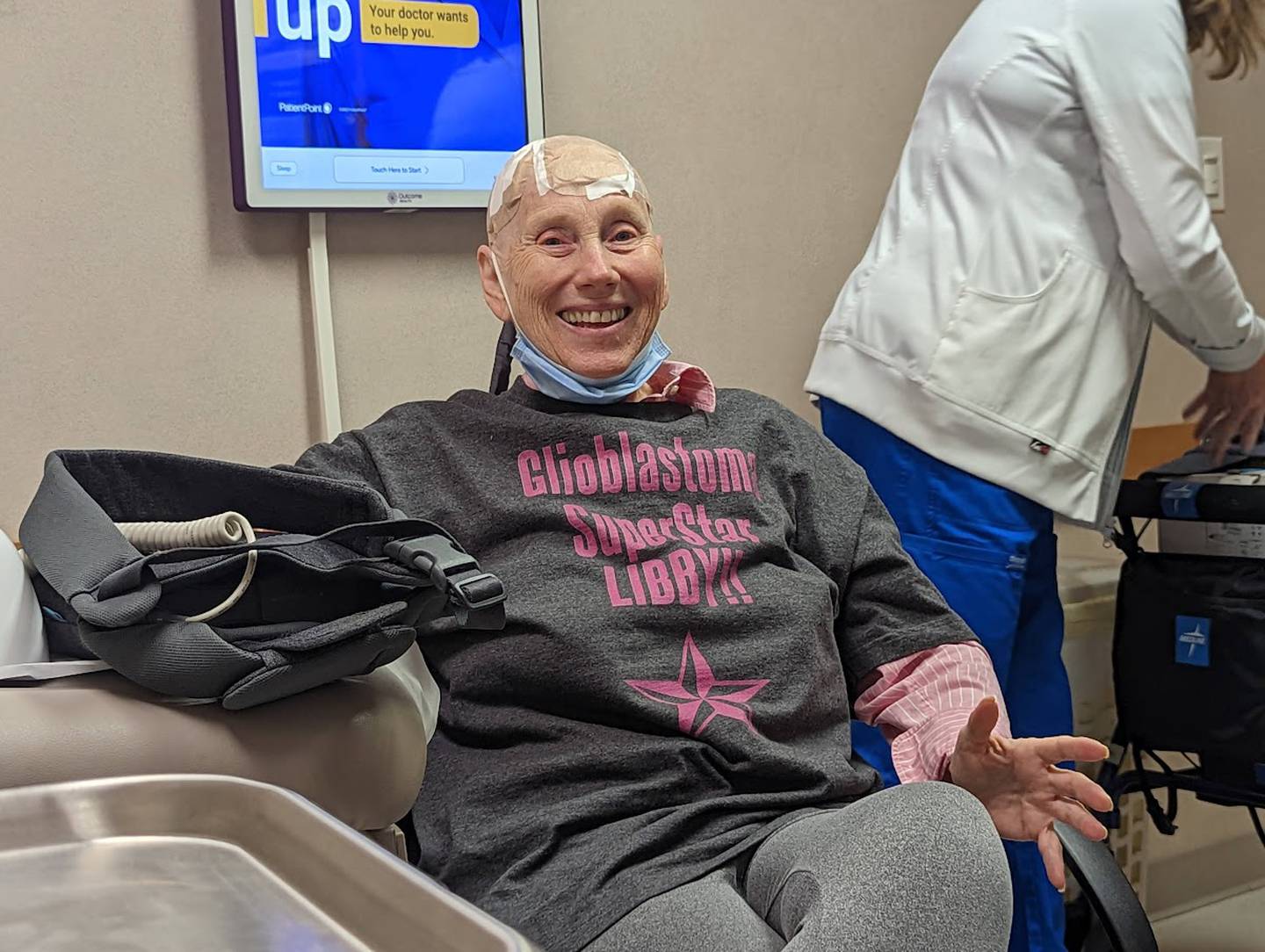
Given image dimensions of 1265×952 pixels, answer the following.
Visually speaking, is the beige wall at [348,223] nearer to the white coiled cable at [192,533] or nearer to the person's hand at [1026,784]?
the white coiled cable at [192,533]

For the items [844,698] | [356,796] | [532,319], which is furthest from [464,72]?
[356,796]

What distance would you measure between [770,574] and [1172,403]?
6.04 ft

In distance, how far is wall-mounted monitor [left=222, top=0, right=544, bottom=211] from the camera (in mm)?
1665

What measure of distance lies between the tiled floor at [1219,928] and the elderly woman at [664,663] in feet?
5.38

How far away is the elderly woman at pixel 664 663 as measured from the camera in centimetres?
100

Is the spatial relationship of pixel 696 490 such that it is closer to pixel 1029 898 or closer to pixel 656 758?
pixel 656 758

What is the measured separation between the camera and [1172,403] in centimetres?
286

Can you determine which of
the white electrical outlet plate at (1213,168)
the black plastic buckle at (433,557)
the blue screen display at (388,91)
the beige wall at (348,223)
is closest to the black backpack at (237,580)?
the black plastic buckle at (433,557)

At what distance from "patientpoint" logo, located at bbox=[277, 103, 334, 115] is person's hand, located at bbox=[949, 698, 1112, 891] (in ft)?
3.67

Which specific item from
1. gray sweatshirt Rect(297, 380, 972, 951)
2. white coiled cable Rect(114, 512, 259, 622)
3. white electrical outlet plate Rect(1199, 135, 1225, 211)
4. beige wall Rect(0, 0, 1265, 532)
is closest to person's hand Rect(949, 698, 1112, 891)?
gray sweatshirt Rect(297, 380, 972, 951)

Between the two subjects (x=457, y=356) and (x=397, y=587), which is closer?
(x=397, y=587)

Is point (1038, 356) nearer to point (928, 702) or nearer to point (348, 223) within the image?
point (928, 702)

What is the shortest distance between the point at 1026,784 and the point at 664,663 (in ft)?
1.10

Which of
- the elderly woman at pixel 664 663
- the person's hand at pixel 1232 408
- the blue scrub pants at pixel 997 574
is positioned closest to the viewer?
the elderly woman at pixel 664 663
